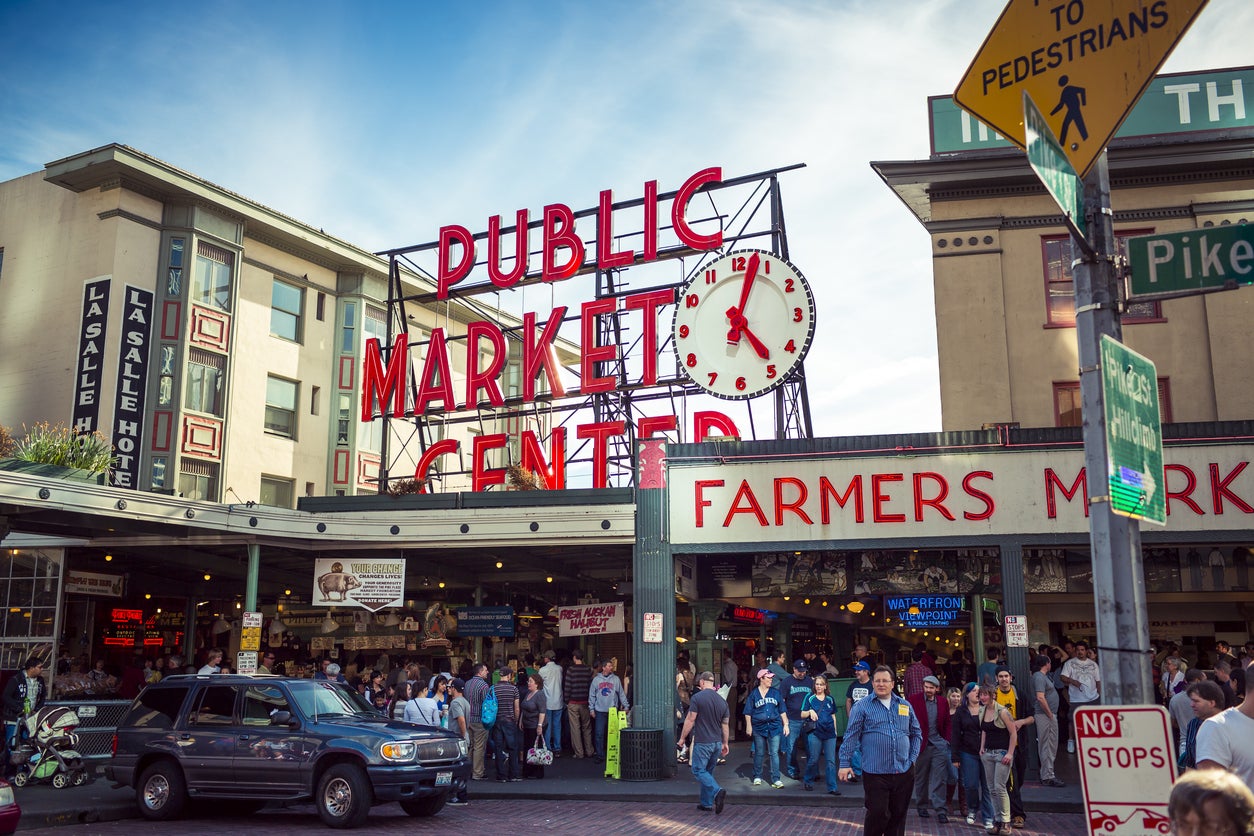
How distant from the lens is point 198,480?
31.5 metres

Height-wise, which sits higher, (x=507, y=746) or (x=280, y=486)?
(x=280, y=486)

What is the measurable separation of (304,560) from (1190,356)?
2053cm

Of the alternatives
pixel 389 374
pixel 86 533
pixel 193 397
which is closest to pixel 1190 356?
pixel 389 374

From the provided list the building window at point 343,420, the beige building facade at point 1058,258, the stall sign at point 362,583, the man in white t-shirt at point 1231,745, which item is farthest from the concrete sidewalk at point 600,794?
the building window at point 343,420

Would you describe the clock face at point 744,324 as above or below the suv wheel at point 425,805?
above

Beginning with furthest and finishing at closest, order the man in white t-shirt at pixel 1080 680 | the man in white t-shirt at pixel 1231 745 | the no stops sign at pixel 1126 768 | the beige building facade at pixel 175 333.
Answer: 1. the beige building facade at pixel 175 333
2. the man in white t-shirt at pixel 1080 680
3. the man in white t-shirt at pixel 1231 745
4. the no stops sign at pixel 1126 768

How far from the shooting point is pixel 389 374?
29484 millimetres

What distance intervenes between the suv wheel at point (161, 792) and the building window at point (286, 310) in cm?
2162

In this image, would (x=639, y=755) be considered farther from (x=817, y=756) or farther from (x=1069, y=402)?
(x=1069, y=402)

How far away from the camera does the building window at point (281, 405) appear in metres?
34.6

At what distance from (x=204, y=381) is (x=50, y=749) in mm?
16423

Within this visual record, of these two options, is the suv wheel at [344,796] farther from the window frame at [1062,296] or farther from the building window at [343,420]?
the building window at [343,420]

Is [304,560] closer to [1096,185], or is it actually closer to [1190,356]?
[1190,356]

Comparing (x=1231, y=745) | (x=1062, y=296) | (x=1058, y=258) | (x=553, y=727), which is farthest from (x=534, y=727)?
(x=1231, y=745)
